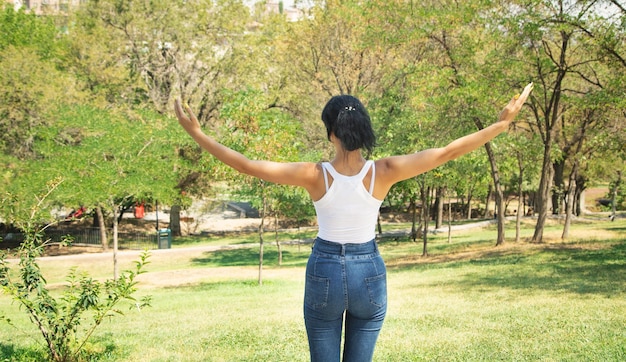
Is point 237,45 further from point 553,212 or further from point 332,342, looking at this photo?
point 332,342

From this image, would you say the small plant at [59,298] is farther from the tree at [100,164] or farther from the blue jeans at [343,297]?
the tree at [100,164]

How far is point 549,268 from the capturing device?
13.0 meters

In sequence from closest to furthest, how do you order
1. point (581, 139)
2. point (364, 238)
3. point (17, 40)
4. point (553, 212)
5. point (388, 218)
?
point (364, 238), point (581, 139), point (17, 40), point (553, 212), point (388, 218)

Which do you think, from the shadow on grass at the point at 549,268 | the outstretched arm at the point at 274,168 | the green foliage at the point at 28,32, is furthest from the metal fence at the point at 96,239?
the outstretched arm at the point at 274,168

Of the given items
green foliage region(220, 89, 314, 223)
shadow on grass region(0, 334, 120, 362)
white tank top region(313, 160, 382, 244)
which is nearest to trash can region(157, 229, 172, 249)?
green foliage region(220, 89, 314, 223)

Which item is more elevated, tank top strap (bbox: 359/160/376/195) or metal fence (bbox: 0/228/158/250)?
tank top strap (bbox: 359/160/376/195)

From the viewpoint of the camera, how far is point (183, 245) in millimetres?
31688

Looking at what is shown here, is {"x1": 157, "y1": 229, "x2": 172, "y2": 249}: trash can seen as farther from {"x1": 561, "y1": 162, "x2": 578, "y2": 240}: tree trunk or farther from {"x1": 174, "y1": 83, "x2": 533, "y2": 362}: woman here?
{"x1": 174, "y1": 83, "x2": 533, "y2": 362}: woman

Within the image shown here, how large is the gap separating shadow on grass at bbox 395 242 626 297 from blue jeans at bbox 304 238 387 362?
7.46 m

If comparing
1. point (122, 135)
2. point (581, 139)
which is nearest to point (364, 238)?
point (122, 135)

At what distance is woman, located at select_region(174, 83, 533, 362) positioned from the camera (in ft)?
8.65

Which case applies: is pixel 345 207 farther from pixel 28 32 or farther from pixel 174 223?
pixel 174 223

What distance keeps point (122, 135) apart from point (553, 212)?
33.4 meters

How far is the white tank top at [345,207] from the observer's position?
2.66 meters
